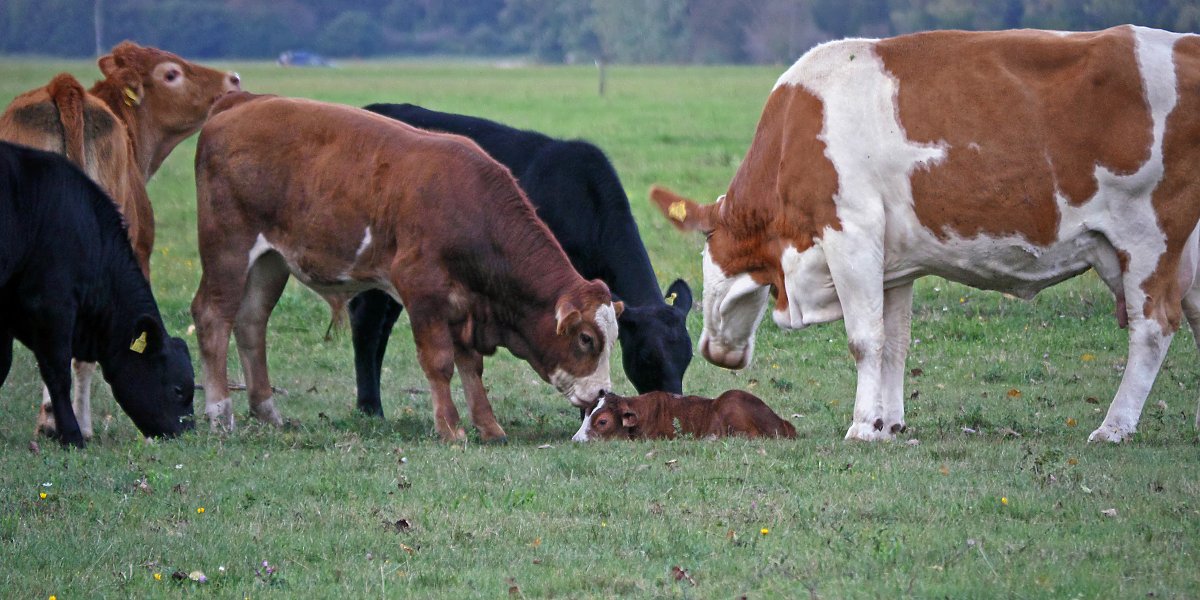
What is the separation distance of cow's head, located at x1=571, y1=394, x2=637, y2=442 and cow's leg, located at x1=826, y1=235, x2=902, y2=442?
1.29 metres

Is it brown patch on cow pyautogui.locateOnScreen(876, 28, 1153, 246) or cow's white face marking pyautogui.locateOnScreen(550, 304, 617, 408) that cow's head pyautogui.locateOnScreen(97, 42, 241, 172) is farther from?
brown patch on cow pyautogui.locateOnScreen(876, 28, 1153, 246)

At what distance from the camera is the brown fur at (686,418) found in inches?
342

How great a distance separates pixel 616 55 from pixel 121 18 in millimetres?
27914

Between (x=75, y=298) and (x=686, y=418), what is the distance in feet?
12.0

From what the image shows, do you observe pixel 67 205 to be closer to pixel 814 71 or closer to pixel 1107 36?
pixel 814 71

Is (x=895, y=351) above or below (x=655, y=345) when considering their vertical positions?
above

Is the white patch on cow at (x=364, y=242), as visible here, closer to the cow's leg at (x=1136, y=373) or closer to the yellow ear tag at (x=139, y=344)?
the yellow ear tag at (x=139, y=344)

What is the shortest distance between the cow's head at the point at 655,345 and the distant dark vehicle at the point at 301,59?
7731 cm

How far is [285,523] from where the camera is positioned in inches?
258

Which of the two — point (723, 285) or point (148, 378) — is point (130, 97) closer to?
point (148, 378)

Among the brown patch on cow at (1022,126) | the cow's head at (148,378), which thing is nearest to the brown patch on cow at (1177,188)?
the brown patch on cow at (1022,126)

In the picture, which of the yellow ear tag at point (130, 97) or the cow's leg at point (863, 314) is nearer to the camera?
the cow's leg at point (863, 314)

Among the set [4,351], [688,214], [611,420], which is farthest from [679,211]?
[4,351]

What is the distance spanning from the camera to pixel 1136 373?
26.8 ft
